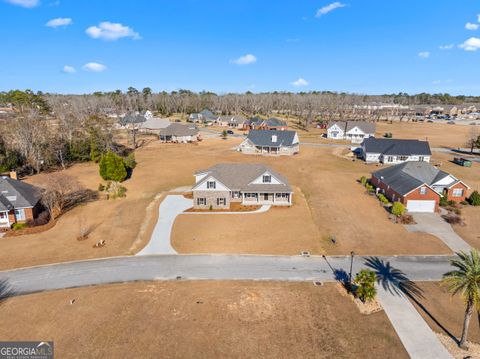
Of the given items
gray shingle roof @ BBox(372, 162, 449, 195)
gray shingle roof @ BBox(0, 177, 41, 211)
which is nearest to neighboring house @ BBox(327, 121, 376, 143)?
gray shingle roof @ BBox(372, 162, 449, 195)

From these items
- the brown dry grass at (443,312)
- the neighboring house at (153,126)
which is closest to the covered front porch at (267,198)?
the brown dry grass at (443,312)

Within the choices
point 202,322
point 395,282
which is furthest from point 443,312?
point 202,322

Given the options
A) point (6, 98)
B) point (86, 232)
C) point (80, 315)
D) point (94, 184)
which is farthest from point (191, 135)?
point (6, 98)

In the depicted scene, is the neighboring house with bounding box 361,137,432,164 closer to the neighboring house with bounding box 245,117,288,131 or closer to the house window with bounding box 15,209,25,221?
the neighboring house with bounding box 245,117,288,131

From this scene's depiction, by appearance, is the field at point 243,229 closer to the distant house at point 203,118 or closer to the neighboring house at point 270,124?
the neighboring house at point 270,124

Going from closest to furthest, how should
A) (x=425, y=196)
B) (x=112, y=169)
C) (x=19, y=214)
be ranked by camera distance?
(x=19, y=214) < (x=425, y=196) < (x=112, y=169)

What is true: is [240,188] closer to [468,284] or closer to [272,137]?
[468,284]
